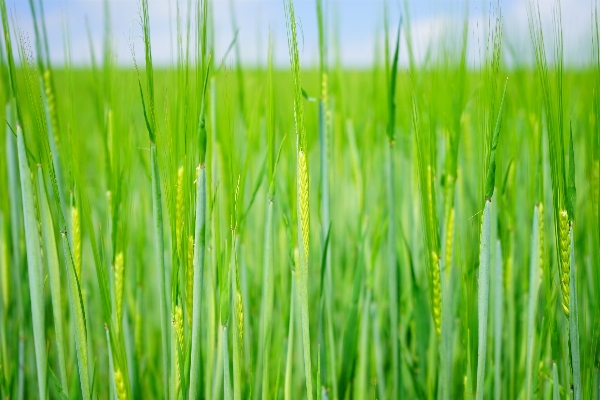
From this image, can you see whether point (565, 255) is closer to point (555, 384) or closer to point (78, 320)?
point (555, 384)

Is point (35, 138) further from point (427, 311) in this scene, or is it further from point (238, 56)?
point (427, 311)

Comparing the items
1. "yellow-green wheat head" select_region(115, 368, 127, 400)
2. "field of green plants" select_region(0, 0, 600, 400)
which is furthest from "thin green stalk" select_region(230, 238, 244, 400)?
"yellow-green wheat head" select_region(115, 368, 127, 400)

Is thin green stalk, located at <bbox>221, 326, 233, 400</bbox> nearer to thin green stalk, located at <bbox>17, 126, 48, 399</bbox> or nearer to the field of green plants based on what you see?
the field of green plants

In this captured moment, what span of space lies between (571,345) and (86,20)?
2.45 feet

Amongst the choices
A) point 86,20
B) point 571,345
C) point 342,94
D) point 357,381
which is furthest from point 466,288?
point 86,20

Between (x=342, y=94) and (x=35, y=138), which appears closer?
(x=35, y=138)

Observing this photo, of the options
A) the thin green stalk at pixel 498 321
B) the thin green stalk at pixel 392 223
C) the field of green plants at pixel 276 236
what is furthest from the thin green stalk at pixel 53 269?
the thin green stalk at pixel 498 321

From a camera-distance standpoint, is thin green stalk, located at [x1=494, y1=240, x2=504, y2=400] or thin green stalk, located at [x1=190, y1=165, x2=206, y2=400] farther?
thin green stalk, located at [x1=494, y1=240, x2=504, y2=400]

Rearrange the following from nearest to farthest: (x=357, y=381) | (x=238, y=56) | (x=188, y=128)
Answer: (x=188, y=128), (x=357, y=381), (x=238, y=56)

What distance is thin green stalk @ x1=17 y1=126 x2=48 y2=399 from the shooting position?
0.48m

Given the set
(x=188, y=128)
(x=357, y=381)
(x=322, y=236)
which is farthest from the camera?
(x=357, y=381)

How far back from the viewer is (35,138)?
1.72 ft

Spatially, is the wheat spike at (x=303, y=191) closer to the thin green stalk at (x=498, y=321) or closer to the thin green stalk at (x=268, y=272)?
the thin green stalk at (x=268, y=272)

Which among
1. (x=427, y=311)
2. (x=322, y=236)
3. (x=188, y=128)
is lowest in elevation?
(x=427, y=311)
